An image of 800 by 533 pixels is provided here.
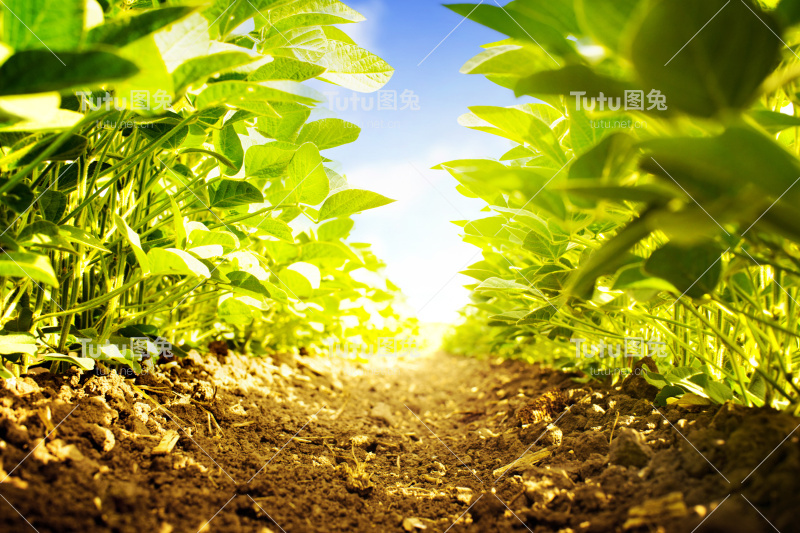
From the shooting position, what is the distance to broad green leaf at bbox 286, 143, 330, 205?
67 cm

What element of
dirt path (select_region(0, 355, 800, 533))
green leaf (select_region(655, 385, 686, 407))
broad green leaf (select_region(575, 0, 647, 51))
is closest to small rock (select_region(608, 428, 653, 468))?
dirt path (select_region(0, 355, 800, 533))

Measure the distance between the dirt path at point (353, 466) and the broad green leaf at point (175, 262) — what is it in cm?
24

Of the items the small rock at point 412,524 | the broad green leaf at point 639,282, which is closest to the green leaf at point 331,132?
the broad green leaf at point 639,282

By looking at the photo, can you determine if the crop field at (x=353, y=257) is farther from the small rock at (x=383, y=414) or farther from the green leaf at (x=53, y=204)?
the small rock at (x=383, y=414)

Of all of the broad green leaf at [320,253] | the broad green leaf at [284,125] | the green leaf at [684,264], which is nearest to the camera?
the green leaf at [684,264]

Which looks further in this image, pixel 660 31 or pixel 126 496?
pixel 126 496

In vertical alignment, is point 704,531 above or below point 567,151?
below

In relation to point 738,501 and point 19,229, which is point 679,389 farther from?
point 19,229

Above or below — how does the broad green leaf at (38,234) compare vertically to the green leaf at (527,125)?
below

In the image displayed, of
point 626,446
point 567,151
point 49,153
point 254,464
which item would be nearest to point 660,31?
point 567,151

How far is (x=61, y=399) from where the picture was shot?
0.57m

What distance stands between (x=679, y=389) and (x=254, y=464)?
0.72 meters

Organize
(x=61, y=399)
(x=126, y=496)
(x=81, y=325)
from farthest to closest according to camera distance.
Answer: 1. (x=81, y=325)
2. (x=61, y=399)
3. (x=126, y=496)

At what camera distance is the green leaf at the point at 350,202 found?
705mm
